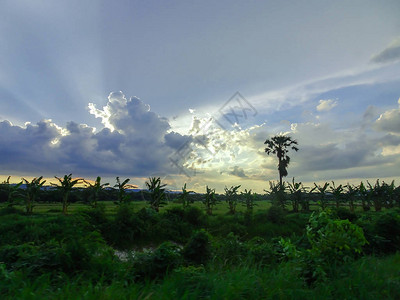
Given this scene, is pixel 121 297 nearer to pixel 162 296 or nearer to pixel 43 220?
pixel 162 296

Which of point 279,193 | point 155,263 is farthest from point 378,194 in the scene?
point 155,263

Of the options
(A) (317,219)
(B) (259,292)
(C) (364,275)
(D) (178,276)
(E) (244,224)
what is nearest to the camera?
(B) (259,292)

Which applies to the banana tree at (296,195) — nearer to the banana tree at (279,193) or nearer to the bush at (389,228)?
the banana tree at (279,193)

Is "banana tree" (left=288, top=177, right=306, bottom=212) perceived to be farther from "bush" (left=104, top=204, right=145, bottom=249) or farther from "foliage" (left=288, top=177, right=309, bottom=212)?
"bush" (left=104, top=204, right=145, bottom=249)

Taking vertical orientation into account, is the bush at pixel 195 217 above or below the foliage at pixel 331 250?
below

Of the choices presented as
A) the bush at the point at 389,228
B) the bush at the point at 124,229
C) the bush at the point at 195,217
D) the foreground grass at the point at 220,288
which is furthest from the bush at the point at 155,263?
the bush at the point at 195,217

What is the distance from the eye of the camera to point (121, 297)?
9.59 ft

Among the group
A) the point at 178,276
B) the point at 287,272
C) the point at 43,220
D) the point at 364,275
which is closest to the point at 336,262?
the point at 364,275

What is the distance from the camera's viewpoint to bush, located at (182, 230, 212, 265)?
7863 mm

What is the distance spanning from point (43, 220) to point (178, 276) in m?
22.7

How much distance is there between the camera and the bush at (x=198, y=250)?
786 centimetres

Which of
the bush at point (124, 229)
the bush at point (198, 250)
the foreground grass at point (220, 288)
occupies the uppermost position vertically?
the foreground grass at point (220, 288)

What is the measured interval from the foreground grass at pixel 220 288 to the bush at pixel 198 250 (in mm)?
4032

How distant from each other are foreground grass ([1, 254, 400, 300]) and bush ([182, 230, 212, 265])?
159 inches
